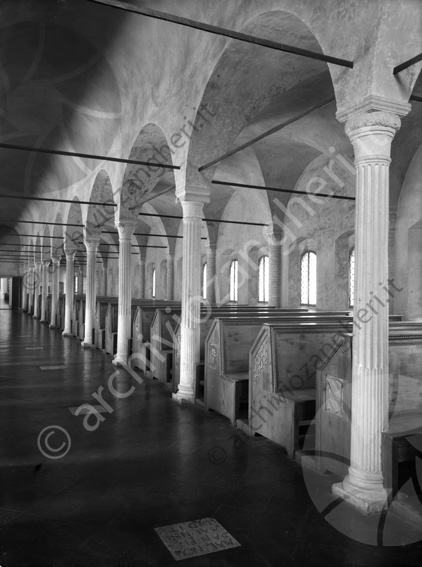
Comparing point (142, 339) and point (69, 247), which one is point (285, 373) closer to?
point (142, 339)

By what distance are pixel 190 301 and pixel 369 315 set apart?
13.6ft

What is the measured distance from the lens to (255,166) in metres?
13.3

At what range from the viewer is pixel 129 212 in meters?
11.5

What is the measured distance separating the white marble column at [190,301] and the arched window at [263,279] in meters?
9.69

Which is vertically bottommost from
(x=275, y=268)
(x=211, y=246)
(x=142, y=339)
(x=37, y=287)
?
(x=142, y=339)

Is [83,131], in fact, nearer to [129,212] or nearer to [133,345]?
[129,212]

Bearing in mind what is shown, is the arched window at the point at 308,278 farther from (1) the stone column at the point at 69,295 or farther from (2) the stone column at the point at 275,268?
(1) the stone column at the point at 69,295

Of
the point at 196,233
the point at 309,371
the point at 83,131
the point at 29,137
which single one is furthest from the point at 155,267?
the point at 309,371

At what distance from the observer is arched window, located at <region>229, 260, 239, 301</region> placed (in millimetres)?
19020

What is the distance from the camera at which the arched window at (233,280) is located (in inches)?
749

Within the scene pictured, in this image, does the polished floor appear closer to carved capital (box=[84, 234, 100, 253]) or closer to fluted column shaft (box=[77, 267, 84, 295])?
carved capital (box=[84, 234, 100, 253])

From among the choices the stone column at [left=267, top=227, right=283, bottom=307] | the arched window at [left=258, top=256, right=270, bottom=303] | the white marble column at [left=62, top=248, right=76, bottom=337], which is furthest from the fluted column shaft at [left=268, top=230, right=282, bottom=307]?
the white marble column at [left=62, top=248, right=76, bottom=337]

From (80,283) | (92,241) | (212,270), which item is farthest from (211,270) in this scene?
(80,283)

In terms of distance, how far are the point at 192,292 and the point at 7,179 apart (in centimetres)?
1745
